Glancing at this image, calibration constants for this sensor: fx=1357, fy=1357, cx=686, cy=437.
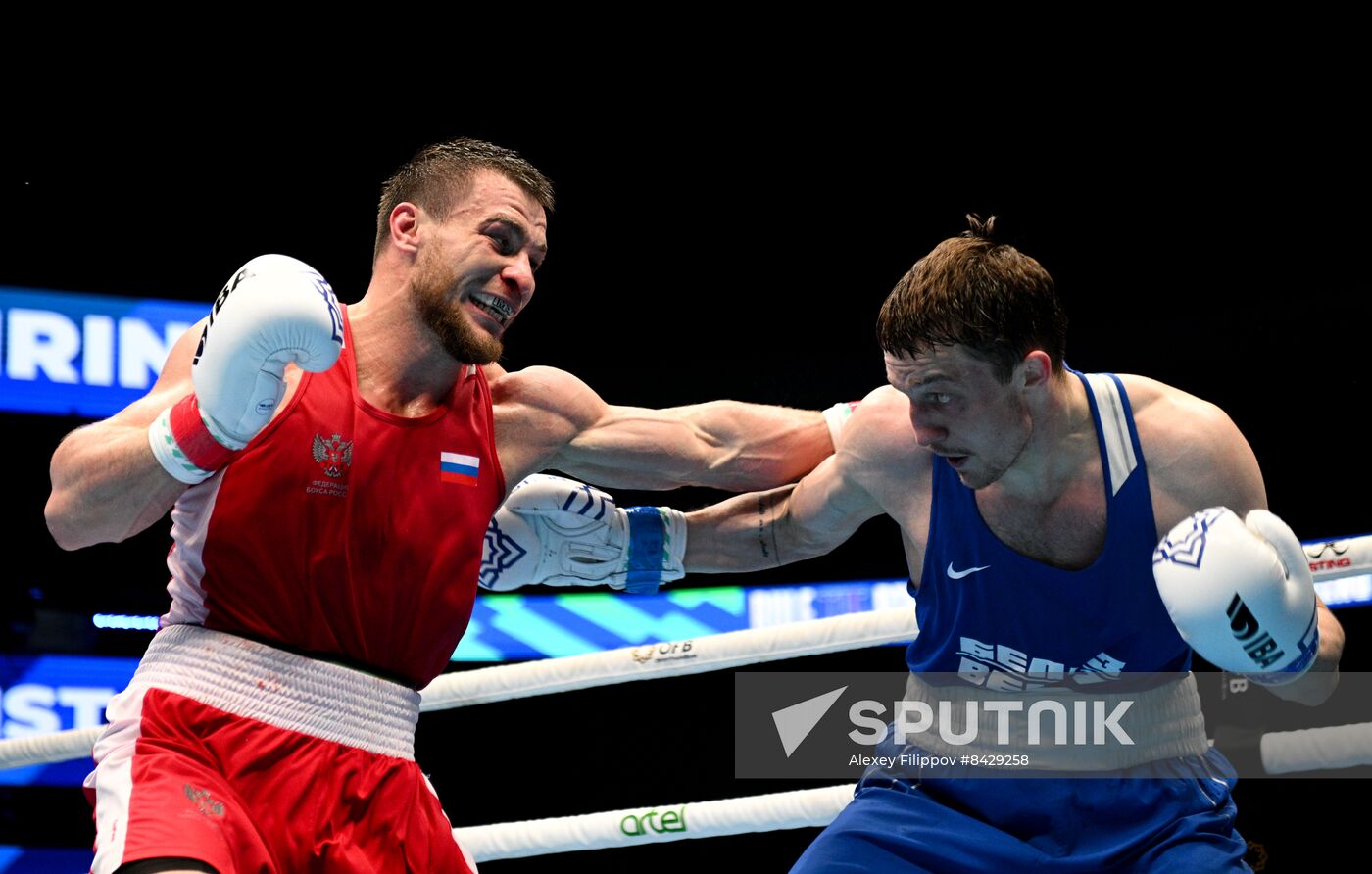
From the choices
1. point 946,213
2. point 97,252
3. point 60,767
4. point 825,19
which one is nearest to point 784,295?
point 946,213

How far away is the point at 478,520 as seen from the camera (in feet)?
9.66

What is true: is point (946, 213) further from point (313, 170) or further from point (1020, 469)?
point (1020, 469)

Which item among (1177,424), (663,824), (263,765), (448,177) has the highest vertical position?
(448,177)

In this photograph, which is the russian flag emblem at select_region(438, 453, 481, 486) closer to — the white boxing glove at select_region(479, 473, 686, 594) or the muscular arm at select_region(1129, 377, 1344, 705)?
the white boxing glove at select_region(479, 473, 686, 594)

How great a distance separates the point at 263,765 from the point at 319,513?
1.63 ft

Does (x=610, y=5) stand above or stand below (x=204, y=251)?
above

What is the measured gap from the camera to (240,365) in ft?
7.89

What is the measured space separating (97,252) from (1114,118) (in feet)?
17.6

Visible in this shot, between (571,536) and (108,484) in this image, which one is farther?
(571,536)

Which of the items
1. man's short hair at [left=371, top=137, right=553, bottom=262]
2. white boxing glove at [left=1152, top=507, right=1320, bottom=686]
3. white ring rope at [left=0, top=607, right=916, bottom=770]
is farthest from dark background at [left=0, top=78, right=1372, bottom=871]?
white boxing glove at [left=1152, top=507, right=1320, bottom=686]

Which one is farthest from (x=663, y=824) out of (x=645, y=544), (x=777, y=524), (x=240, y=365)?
(x=240, y=365)

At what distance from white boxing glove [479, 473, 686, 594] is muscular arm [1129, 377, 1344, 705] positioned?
121cm
